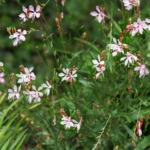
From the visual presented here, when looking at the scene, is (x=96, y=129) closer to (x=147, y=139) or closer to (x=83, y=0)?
(x=147, y=139)

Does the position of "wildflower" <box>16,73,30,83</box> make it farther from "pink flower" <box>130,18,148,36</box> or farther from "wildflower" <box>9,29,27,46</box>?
"pink flower" <box>130,18,148,36</box>

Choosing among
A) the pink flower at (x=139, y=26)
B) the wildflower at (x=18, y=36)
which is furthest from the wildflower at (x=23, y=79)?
the pink flower at (x=139, y=26)

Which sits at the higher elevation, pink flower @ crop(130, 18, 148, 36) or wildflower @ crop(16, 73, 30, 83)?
pink flower @ crop(130, 18, 148, 36)

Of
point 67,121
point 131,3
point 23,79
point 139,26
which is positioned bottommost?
point 67,121

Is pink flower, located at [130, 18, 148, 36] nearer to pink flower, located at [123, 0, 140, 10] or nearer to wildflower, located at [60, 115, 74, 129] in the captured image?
pink flower, located at [123, 0, 140, 10]

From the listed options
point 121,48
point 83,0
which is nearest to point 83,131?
point 121,48

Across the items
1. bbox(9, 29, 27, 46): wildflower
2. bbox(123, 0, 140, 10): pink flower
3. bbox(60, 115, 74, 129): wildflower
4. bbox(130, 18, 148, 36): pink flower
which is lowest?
bbox(60, 115, 74, 129): wildflower

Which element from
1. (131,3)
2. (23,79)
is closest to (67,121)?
(23,79)

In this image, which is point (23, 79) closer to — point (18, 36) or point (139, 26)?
point (18, 36)

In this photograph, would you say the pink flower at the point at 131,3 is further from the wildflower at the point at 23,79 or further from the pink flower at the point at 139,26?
the wildflower at the point at 23,79

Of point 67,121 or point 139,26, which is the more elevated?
point 139,26

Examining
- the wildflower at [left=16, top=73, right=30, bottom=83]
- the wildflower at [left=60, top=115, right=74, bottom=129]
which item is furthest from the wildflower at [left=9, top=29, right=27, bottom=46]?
the wildflower at [left=60, top=115, right=74, bottom=129]
